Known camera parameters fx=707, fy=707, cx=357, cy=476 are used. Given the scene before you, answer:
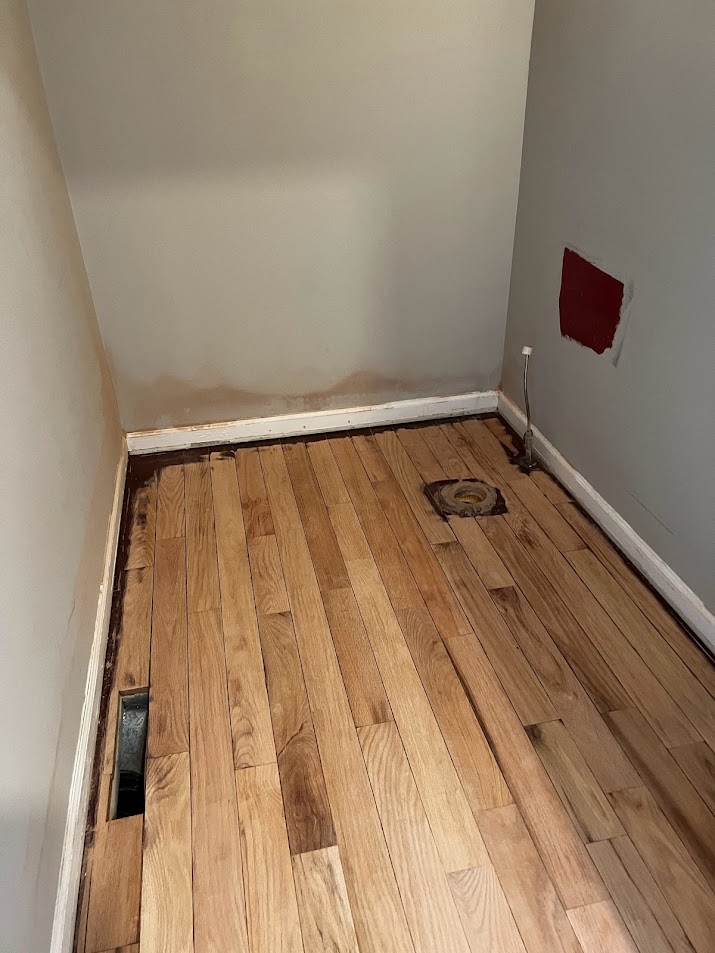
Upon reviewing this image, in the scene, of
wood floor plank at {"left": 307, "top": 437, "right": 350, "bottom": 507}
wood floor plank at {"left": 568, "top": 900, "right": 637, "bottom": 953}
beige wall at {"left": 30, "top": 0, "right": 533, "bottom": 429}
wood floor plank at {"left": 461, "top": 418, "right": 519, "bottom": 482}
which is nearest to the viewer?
wood floor plank at {"left": 568, "top": 900, "right": 637, "bottom": 953}

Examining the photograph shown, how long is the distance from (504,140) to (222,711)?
7.00ft

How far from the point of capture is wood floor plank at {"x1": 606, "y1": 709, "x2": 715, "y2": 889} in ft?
4.69

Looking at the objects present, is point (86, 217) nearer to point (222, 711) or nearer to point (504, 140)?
point (504, 140)

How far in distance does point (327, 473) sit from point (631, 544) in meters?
1.09

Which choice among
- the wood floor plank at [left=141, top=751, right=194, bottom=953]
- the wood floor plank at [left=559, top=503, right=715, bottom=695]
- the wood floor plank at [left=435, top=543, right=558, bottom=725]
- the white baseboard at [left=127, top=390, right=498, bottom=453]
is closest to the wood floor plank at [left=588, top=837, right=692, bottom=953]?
the wood floor plank at [left=435, top=543, right=558, bottom=725]

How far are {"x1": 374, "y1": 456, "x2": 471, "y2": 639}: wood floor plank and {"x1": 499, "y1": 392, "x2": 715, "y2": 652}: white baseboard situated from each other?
58 centimetres

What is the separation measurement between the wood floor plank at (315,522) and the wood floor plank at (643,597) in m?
0.80

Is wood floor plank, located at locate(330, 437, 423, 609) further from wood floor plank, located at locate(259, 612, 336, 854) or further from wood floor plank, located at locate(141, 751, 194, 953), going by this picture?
wood floor plank, located at locate(141, 751, 194, 953)

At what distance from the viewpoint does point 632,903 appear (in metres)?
1.34

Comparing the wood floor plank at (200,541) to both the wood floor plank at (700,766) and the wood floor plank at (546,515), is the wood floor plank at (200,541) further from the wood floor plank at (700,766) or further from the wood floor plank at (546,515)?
the wood floor plank at (700,766)

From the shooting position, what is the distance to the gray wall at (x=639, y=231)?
173 centimetres

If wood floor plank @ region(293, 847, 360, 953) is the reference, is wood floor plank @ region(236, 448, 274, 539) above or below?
above

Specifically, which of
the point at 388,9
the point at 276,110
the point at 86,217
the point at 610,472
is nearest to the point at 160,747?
the point at 610,472

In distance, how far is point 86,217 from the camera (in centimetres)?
236
